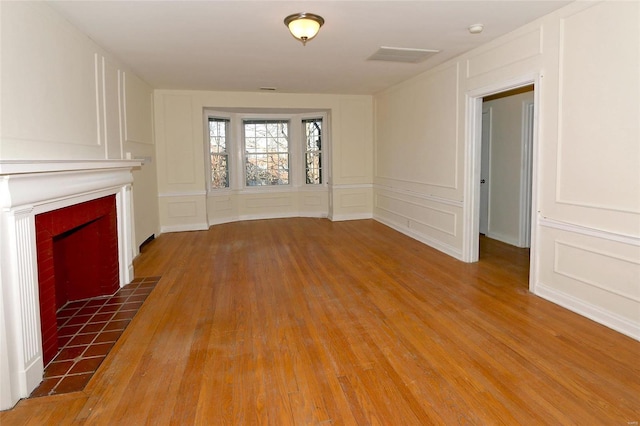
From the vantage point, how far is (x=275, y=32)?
4.02 m

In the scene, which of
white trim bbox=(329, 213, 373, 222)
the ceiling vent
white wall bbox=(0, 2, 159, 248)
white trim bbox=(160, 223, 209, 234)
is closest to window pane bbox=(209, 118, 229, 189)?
white trim bbox=(160, 223, 209, 234)

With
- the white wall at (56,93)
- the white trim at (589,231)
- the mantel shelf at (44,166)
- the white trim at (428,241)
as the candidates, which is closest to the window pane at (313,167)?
the white trim at (428,241)

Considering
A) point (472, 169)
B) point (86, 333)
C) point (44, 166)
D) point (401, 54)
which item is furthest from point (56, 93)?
point (472, 169)

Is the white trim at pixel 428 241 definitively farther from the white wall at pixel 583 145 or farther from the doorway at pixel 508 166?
the doorway at pixel 508 166

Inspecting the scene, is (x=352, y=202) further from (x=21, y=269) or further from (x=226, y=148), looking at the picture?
(x=21, y=269)

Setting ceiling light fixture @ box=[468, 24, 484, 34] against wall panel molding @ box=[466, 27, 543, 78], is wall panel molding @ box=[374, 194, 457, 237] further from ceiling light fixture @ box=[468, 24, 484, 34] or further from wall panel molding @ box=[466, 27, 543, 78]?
ceiling light fixture @ box=[468, 24, 484, 34]

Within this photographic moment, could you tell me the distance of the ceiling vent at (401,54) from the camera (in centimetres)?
472

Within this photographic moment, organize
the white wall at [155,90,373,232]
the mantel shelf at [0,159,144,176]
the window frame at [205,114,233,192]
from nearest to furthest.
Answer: the mantel shelf at [0,159,144,176] → the white wall at [155,90,373,232] → the window frame at [205,114,233,192]

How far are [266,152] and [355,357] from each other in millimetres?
6906

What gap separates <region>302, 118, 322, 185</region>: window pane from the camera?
358 inches

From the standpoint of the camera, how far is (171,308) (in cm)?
371

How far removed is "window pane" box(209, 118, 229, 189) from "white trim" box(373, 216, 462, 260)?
139 inches

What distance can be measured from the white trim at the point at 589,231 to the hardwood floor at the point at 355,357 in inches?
27.3

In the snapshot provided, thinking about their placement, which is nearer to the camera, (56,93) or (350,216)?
(56,93)
